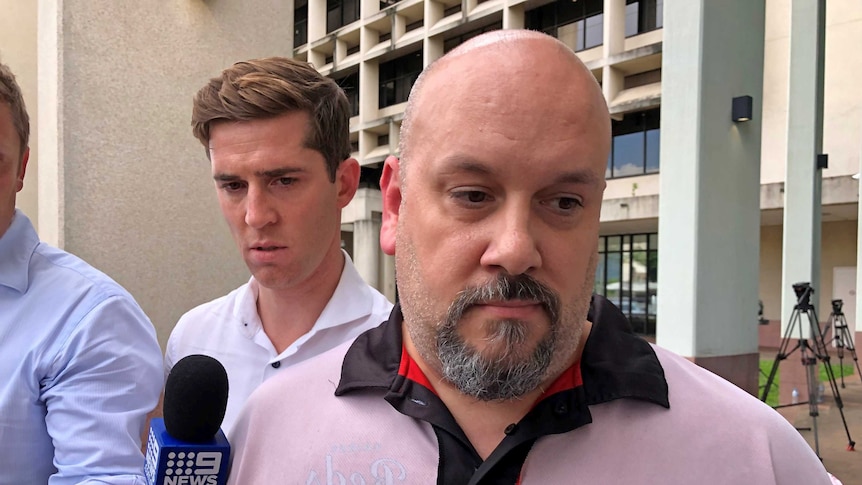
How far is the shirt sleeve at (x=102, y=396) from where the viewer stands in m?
1.56

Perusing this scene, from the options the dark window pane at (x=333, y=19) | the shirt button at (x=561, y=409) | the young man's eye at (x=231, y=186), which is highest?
the dark window pane at (x=333, y=19)

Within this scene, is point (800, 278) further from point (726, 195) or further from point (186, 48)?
point (186, 48)

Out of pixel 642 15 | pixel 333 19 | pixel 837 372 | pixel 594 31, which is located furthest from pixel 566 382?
pixel 333 19

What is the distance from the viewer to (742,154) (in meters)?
5.74

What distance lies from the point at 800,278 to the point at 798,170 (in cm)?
182

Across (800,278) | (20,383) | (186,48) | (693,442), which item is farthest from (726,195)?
(800,278)

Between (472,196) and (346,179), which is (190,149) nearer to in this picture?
(346,179)

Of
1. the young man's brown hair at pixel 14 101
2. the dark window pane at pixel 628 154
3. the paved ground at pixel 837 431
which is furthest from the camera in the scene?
the dark window pane at pixel 628 154

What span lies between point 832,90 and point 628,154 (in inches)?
225

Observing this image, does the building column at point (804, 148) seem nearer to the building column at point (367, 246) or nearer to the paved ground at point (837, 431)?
the paved ground at point (837, 431)

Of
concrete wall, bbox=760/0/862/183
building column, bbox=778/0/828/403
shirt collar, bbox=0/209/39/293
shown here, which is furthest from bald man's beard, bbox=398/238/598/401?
concrete wall, bbox=760/0/862/183

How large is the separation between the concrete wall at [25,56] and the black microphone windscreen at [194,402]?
4.45 meters

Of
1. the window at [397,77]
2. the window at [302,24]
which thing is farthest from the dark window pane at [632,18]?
the window at [302,24]

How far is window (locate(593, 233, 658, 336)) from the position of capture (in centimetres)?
2136
